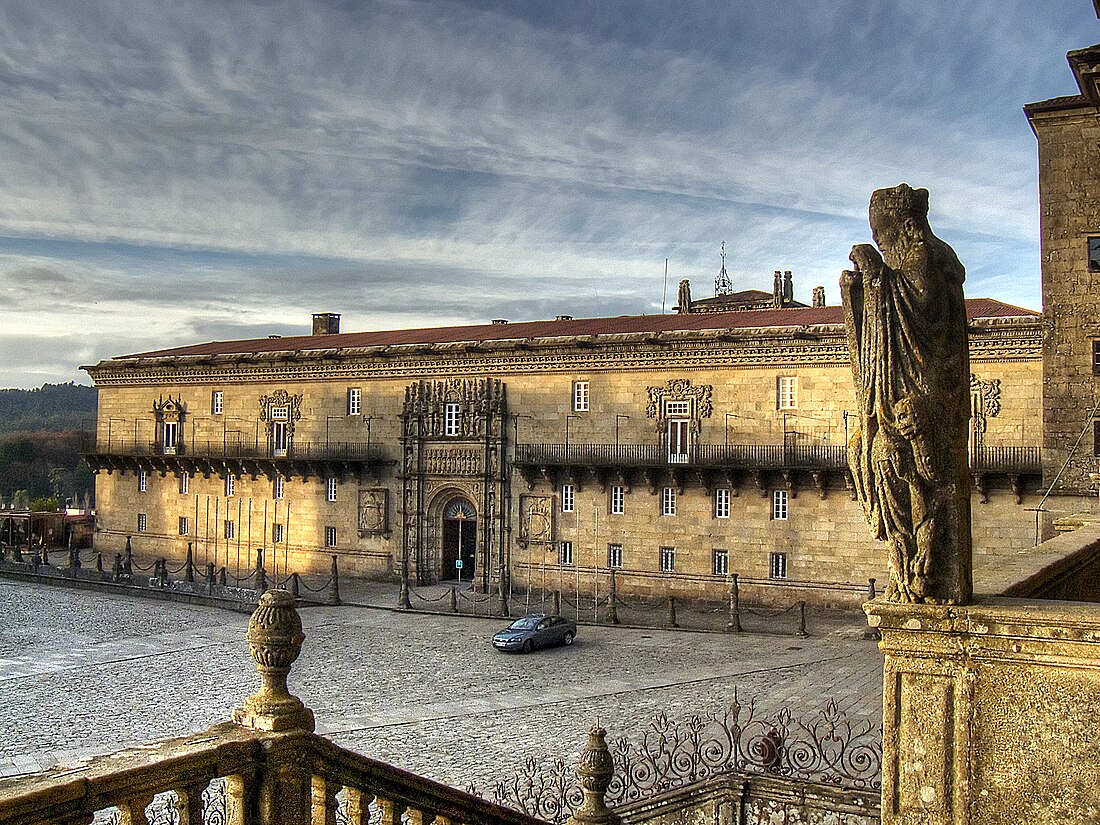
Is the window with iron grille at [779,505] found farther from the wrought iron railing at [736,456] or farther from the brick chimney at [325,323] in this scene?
the brick chimney at [325,323]

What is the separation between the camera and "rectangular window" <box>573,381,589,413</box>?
110ft

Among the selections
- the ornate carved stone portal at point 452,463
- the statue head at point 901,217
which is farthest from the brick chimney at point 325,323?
the statue head at point 901,217

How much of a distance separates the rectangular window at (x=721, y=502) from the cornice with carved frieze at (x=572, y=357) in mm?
3741

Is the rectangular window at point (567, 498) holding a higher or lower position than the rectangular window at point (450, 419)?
lower

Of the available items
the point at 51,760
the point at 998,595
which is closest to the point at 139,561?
the point at 51,760

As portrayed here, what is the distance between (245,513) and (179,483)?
13.4 feet

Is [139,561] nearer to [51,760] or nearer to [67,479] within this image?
[51,760]

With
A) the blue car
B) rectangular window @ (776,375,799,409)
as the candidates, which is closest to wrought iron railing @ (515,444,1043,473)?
rectangular window @ (776,375,799,409)

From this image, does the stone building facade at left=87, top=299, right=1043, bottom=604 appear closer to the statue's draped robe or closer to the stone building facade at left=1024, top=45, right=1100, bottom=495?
the stone building facade at left=1024, top=45, right=1100, bottom=495

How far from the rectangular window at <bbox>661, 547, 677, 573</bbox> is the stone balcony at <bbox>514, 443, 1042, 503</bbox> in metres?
1.96

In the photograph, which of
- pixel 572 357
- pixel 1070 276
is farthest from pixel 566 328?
pixel 1070 276

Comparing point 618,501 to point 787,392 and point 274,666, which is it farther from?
point 274,666

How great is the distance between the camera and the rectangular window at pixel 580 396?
33531 millimetres

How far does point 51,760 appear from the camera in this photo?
51.8 ft
